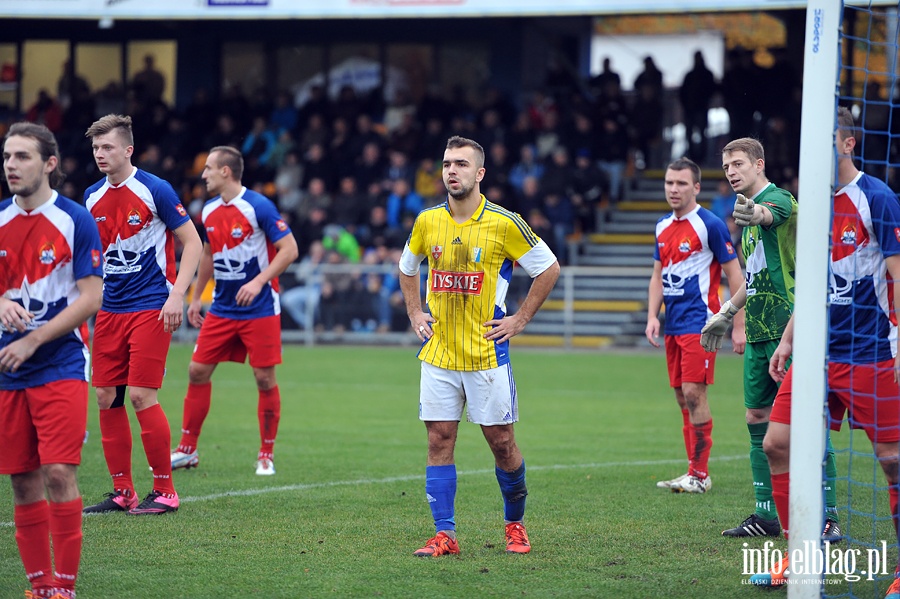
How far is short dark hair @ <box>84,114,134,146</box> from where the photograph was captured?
6.89m

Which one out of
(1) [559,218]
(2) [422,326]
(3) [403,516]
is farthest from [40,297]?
(1) [559,218]

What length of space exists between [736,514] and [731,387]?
321 inches

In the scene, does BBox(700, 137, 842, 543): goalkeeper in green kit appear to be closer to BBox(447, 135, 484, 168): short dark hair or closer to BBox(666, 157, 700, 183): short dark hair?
BBox(447, 135, 484, 168): short dark hair

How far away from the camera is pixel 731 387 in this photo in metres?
15.0

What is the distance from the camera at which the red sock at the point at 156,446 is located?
7.12 m

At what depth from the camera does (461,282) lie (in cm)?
603

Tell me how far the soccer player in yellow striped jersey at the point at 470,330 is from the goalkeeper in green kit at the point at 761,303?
3.89 ft

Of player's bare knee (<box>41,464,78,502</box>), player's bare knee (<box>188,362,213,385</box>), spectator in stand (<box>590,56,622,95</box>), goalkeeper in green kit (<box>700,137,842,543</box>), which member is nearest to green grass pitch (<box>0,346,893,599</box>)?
goalkeeper in green kit (<box>700,137,842,543</box>)

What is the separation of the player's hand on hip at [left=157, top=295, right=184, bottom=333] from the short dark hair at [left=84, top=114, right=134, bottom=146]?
1.09 m

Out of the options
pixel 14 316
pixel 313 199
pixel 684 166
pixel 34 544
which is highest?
pixel 313 199

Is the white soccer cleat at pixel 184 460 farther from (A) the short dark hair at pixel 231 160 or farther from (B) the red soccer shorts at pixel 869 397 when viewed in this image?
(B) the red soccer shorts at pixel 869 397

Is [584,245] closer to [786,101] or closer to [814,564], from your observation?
[786,101]

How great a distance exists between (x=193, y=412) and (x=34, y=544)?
12.7 feet

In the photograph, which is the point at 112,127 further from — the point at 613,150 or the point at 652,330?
the point at 613,150
